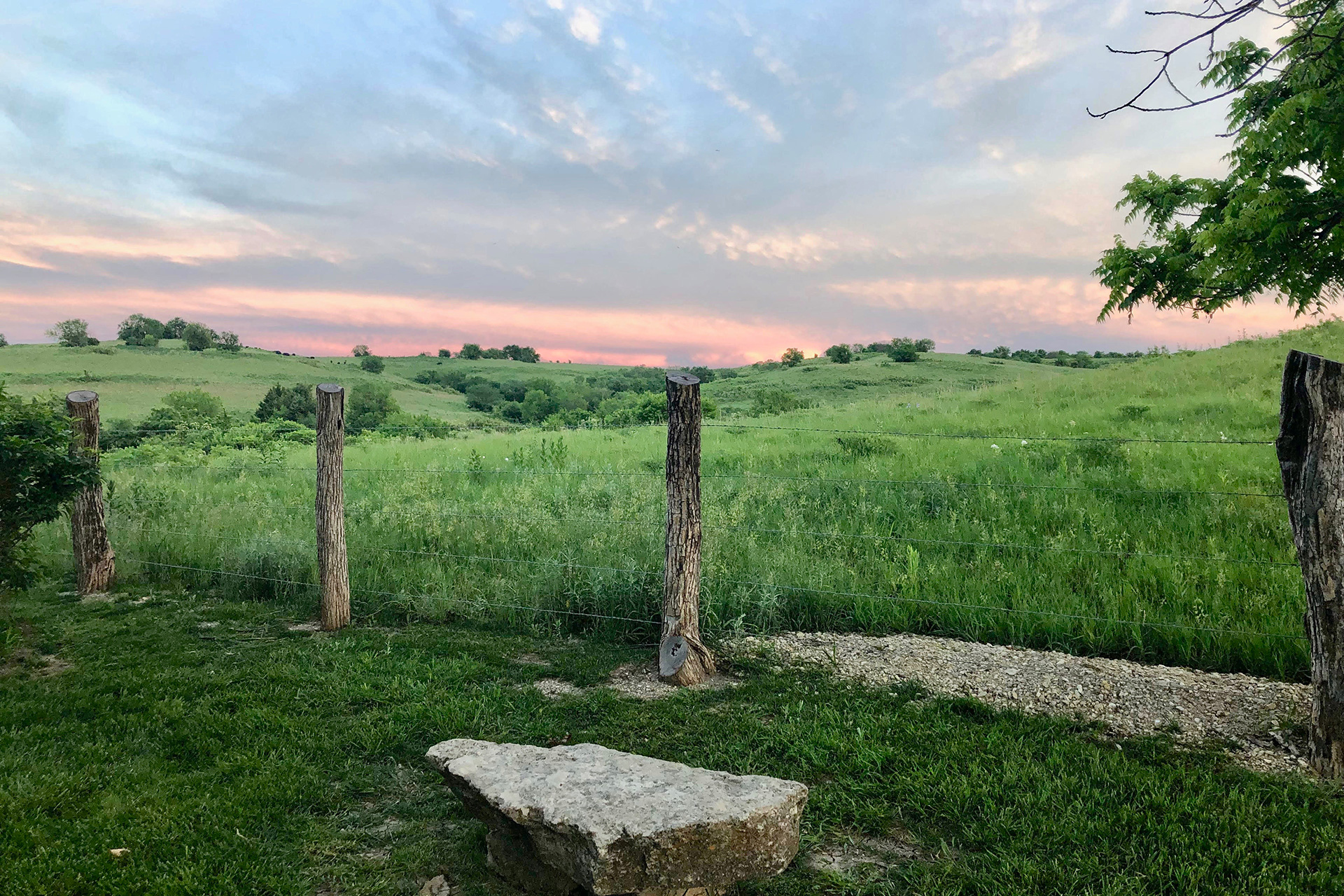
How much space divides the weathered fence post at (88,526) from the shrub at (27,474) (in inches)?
100

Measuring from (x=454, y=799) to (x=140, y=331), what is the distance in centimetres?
9399

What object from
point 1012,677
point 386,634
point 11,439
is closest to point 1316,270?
point 1012,677

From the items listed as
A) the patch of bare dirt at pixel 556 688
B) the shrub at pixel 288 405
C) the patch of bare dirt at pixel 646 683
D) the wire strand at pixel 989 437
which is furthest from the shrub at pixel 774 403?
the shrub at pixel 288 405

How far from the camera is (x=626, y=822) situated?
2.92 metres

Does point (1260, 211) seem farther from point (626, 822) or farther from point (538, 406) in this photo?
point (538, 406)

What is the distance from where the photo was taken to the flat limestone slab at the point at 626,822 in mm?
2871

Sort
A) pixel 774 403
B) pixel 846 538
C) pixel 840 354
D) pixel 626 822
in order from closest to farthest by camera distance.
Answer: pixel 626 822
pixel 846 538
pixel 774 403
pixel 840 354

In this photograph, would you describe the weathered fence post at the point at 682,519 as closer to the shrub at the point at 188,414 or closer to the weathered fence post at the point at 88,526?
the weathered fence post at the point at 88,526

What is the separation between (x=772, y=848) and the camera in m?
3.06

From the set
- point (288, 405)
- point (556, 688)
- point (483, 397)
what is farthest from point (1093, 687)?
point (483, 397)

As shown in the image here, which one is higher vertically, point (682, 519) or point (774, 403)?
point (774, 403)

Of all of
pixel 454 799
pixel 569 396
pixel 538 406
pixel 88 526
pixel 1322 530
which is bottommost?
pixel 454 799

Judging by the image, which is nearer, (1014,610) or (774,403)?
(1014,610)

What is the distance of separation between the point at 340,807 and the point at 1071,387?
2350cm
